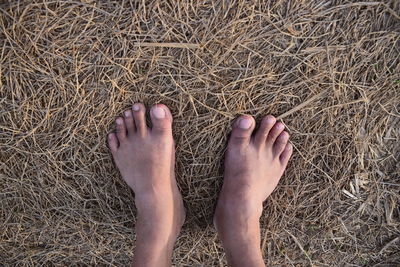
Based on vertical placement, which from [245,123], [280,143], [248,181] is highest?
[245,123]

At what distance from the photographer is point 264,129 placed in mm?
1304

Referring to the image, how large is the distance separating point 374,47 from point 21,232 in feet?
4.85

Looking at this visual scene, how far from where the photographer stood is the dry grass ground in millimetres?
1193

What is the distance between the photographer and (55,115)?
4.17 feet

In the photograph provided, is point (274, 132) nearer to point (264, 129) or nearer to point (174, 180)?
point (264, 129)

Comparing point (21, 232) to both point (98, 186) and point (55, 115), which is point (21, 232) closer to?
point (98, 186)

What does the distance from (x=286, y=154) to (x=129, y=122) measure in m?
0.59

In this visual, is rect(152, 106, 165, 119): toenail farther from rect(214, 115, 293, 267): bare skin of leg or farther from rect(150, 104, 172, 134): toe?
rect(214, 115, 293, 267): bare skin of leg

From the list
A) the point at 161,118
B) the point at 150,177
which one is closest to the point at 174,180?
the point at 150,177

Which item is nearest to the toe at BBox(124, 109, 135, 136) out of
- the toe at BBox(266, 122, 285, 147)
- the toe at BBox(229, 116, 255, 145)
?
the toe at BBox(229, 116, 255, 145)

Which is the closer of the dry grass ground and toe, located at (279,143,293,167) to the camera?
the dry grass ground

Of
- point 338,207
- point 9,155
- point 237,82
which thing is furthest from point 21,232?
point 338,207

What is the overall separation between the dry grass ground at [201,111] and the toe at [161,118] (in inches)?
1.3

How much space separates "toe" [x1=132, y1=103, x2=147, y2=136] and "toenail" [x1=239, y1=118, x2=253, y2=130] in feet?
1.12
